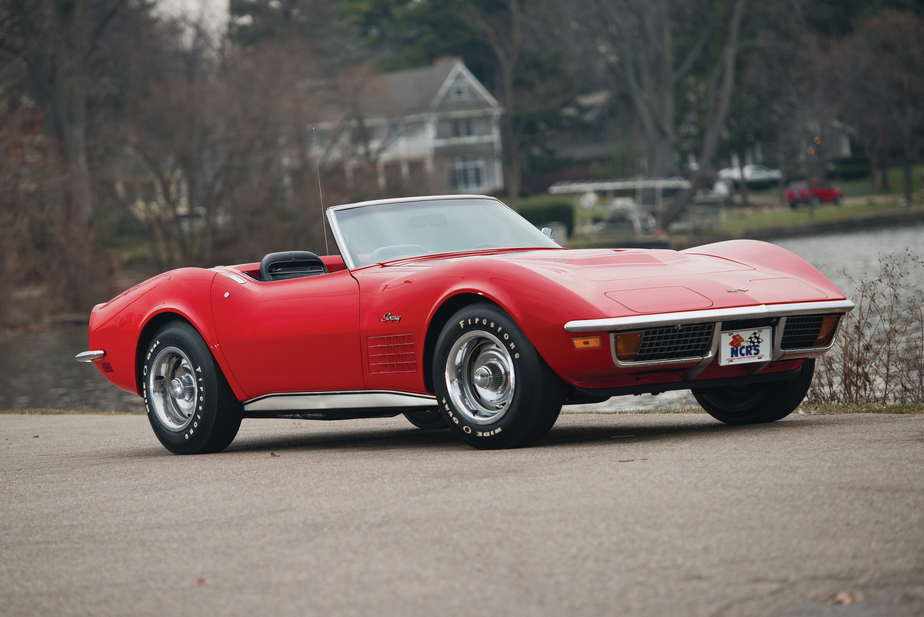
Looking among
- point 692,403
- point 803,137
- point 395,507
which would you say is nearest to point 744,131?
point 803,137

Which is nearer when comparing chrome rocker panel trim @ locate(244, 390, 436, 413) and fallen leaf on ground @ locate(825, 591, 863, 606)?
fallen leaf on ground @ locate(825, 591, 863, 606)

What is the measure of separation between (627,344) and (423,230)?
1930 millimetres

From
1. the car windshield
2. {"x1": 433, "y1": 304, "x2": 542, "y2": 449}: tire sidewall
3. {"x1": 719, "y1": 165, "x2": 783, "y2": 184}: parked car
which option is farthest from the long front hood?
{"x1": 719, "y1": 165, "x2": 783, "y2": 184}: parked car

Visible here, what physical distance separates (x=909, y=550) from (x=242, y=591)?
74.7 inches

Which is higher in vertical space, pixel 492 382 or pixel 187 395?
pixel 492 382

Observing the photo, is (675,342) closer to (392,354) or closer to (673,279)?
(673,279)

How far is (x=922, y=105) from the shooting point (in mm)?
54375

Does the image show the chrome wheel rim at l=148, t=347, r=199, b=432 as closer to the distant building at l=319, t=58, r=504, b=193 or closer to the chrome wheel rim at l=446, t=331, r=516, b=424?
the chrome wheel rim at l=446, t=331, r=516, b=424

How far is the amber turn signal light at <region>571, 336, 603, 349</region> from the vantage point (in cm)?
523

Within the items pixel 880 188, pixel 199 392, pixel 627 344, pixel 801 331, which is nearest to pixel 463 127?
pixel 880 188

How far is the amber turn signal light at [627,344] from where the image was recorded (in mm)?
5258

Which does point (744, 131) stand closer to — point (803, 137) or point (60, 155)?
point (803, 137)

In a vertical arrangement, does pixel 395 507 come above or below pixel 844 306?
below

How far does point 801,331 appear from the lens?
228 inches
